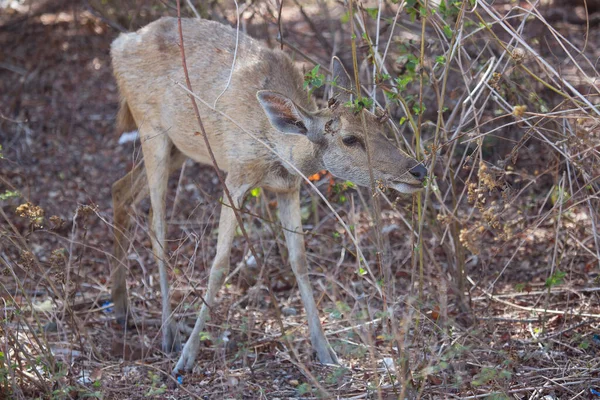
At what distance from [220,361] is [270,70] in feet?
7.25

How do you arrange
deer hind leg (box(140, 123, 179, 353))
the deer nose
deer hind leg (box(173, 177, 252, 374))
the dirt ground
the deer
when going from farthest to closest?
1. deer hind leg (box(140, 123, 179, 353))
2. deer hind leg (box(173, 177, 252, 374))
3. the deer
4. the deer nose
5. the dirt ground

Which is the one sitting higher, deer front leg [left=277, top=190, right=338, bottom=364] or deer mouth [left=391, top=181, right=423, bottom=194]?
deer mouth [left=391, top=181, right=423, bottom=194]

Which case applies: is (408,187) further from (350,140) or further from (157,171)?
(157,171)

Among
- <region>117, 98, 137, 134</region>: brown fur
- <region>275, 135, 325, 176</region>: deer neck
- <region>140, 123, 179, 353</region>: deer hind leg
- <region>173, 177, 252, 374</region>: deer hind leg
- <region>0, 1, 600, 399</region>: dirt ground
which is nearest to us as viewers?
<region>0, 1, 600, 399</region>: dirt ground

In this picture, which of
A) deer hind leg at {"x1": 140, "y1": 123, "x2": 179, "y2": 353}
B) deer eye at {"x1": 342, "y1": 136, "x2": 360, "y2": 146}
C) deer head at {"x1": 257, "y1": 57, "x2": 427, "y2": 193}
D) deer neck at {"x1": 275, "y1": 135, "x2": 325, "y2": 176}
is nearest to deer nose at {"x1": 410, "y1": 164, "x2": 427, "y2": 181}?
deer head at {"x1": 257, "y1": 57, "x2": 427, "y2": 193}

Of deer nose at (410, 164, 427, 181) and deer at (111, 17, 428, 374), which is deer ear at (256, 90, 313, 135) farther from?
deer nose at (410, 164, 427, 181)

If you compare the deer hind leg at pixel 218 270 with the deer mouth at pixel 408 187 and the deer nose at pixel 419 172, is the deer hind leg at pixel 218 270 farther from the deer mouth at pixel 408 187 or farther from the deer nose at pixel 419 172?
the deer nose at pixel 419 172

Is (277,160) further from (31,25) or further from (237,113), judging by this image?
(31,25)

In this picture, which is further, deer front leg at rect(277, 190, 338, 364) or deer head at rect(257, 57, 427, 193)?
deer front leg at rect(277, 190, 338, 364)

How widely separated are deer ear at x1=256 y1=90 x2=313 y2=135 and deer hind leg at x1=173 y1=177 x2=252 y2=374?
68cm

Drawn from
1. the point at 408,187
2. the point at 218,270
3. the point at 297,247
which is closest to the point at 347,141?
the point at 408,187

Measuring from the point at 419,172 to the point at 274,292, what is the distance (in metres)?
2.57

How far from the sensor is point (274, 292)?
23.9 feet

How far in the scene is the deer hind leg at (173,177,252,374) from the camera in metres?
5.81
